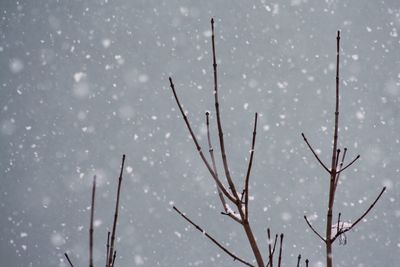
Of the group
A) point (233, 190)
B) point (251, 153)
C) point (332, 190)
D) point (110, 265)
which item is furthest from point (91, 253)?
point (332, 190)

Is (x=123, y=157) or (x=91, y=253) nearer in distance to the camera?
(x=91, y=253)

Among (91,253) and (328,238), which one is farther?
(328,238)

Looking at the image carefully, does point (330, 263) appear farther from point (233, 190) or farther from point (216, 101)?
point (216, 101)

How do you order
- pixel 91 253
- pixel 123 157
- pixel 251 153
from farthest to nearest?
pixel 251 153
pixel 123 157
pixel 91 253

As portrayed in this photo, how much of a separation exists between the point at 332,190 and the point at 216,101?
0.35 metres

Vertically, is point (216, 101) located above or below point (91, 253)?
above

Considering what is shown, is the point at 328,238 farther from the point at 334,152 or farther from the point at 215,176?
the point at 215,176

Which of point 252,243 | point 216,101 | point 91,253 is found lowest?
point 91,253

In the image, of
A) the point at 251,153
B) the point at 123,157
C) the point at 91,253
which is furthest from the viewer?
the point at 251,153

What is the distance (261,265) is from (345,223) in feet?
0.98

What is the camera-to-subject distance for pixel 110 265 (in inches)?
40.8

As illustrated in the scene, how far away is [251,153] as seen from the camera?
3.74 ft

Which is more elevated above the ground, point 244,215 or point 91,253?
point 244,215

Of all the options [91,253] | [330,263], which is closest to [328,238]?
[330,263]
